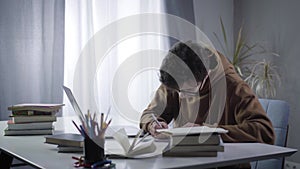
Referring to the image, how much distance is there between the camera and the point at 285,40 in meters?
3.60

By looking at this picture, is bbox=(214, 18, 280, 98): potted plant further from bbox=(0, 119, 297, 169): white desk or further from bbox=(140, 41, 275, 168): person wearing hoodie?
bbox=(0, 119, 297, 169): white desk

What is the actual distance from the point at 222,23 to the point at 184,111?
2047 millimetres

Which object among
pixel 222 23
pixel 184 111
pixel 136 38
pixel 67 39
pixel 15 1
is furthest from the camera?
pixel 222 23

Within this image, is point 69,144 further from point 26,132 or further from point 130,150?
point 26,132

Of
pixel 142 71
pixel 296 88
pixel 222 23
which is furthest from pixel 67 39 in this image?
pixel 296 88

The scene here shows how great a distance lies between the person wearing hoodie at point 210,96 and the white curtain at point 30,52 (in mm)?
1066

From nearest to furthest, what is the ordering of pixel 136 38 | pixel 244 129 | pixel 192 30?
1. pixel 244 129
2. pixel 136 38
3. pixel 192 30

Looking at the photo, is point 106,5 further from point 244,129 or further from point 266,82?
point 244,129

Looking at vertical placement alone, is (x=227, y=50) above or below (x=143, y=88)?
above

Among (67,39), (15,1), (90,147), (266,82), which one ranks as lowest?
(90,147)

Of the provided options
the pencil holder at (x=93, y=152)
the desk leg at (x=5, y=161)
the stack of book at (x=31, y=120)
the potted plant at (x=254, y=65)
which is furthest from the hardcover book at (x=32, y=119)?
the potted plant at (x=254, y=65)

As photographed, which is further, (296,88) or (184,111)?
(296,88)

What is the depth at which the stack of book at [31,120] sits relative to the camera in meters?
1.92

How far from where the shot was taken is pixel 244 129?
170 centimetres
